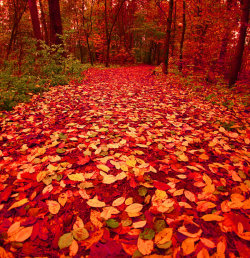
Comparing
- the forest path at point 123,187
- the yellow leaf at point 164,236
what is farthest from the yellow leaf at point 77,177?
the yellow leaf at point 164,236

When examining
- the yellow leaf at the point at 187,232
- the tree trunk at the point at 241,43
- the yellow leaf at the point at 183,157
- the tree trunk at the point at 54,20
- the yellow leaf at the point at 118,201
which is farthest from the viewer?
the tree trunk at the point at 54,20

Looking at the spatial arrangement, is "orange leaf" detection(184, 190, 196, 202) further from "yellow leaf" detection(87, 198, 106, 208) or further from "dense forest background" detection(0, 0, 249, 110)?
"dense forest background" detection(0, 0, 249, 110)

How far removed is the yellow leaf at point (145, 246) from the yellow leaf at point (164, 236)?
5cm

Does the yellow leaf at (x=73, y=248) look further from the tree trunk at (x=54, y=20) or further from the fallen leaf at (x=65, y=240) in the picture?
the tree trunk at (x=54, y=20)

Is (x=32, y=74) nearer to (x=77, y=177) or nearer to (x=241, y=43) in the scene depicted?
(x=77, y=177)

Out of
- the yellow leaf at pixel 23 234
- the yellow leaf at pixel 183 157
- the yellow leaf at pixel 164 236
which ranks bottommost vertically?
the yellow leaf at pixel 164 236

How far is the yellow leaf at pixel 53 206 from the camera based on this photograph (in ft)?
4.13

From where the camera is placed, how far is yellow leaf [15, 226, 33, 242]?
3.50 feet

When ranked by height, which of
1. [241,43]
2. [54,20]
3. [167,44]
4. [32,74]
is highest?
[54,20]

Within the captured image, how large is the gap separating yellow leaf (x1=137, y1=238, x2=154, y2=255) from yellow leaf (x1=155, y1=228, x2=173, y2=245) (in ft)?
0.15

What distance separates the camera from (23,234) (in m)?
1.10

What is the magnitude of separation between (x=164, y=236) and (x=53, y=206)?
0.90m

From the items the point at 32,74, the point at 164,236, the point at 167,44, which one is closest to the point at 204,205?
the point at 164,236

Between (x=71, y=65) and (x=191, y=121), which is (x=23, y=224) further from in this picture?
(x=71, y=65)
